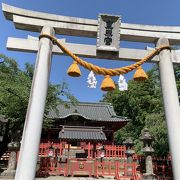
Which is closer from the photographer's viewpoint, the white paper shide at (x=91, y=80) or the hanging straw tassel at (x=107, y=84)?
the hanging straw tassel at (x=107, y=84)

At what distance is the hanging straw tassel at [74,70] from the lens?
4559mm

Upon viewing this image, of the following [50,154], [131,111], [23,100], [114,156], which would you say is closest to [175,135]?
[23,100]

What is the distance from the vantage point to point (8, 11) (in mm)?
4738

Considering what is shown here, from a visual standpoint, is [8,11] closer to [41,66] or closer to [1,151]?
[41,66]

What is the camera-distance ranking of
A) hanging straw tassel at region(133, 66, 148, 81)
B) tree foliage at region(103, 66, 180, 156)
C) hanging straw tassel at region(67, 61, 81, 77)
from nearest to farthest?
hanging straw tassel at region(67, 61, 81, 77) → hanging straw tassel at region(133, 66, 148, 81) → tree foliage at region(103, 66, 180, 156)

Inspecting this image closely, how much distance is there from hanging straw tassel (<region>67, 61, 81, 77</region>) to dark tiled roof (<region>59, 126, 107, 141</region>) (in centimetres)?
1401

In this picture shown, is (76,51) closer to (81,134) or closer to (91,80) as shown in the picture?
(91,80)

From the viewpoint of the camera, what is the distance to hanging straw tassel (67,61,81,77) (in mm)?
4559

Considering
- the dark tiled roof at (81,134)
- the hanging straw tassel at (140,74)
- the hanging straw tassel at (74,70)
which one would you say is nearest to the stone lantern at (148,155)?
the dark tiled roof at (81,134)

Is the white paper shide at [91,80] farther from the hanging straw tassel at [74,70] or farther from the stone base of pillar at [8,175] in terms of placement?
the stone base of pillar at [8,175]

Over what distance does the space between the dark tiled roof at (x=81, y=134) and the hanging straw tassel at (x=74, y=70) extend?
46.0 ft

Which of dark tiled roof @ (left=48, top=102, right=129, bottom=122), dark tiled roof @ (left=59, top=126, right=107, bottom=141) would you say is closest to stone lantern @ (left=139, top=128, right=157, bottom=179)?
dark tiled roof @ (left=59, top=126, right=107, bottom=141)

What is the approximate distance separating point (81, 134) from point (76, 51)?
14868 millimetres

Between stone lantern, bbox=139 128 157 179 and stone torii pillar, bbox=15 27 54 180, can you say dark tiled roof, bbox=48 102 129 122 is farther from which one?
stone torii pillar, bbox=15 27 54 180
